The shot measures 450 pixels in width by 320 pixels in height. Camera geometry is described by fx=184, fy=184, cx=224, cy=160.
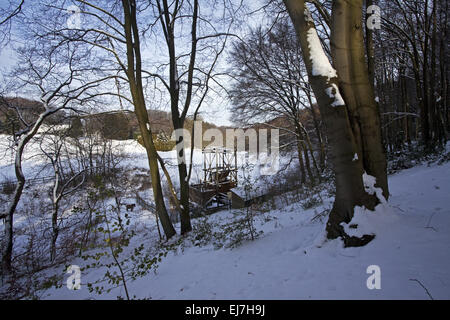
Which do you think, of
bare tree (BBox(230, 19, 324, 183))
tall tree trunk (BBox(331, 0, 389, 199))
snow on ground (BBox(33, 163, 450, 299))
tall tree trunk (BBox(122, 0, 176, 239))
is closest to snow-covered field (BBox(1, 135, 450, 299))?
snow on ground (BBox(33, 163, 450, 299))

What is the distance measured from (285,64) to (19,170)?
567 inches

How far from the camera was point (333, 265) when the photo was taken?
209cm

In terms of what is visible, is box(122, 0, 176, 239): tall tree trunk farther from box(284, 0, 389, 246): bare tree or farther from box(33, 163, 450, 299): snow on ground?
box(284, 0, 389, 246): bare tree

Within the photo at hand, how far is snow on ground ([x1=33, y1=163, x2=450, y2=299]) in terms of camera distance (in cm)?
159

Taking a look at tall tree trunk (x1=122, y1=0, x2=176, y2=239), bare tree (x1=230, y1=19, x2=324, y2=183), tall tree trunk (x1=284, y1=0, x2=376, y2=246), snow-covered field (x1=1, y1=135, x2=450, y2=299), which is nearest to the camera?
snow-covered field (x1=1, y1=135, x2=450, y2=299)

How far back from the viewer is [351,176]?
2.54 meters

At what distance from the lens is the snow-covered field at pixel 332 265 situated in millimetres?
1590

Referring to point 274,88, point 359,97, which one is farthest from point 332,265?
point 274,88

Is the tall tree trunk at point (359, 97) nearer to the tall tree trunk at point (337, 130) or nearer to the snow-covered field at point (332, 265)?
the tall tree trunk at point (337, 130)

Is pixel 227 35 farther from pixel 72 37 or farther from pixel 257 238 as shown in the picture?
pixel 257 238

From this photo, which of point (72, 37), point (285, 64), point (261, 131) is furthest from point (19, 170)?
point (285, 64)

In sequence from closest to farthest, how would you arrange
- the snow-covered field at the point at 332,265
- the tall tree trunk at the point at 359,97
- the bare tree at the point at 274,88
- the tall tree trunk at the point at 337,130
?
the snow-covered field at the point at 332,265 → the tall tree trunk at the point at 337,130 → the tall tree trunk at the point at 359,97 → the bare tree at the point at 274,88

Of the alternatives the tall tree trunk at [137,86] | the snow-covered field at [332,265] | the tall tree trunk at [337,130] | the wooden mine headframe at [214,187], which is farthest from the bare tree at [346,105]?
the wooden mine headframe at [214,187]

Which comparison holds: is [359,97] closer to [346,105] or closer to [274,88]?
[346,105]
